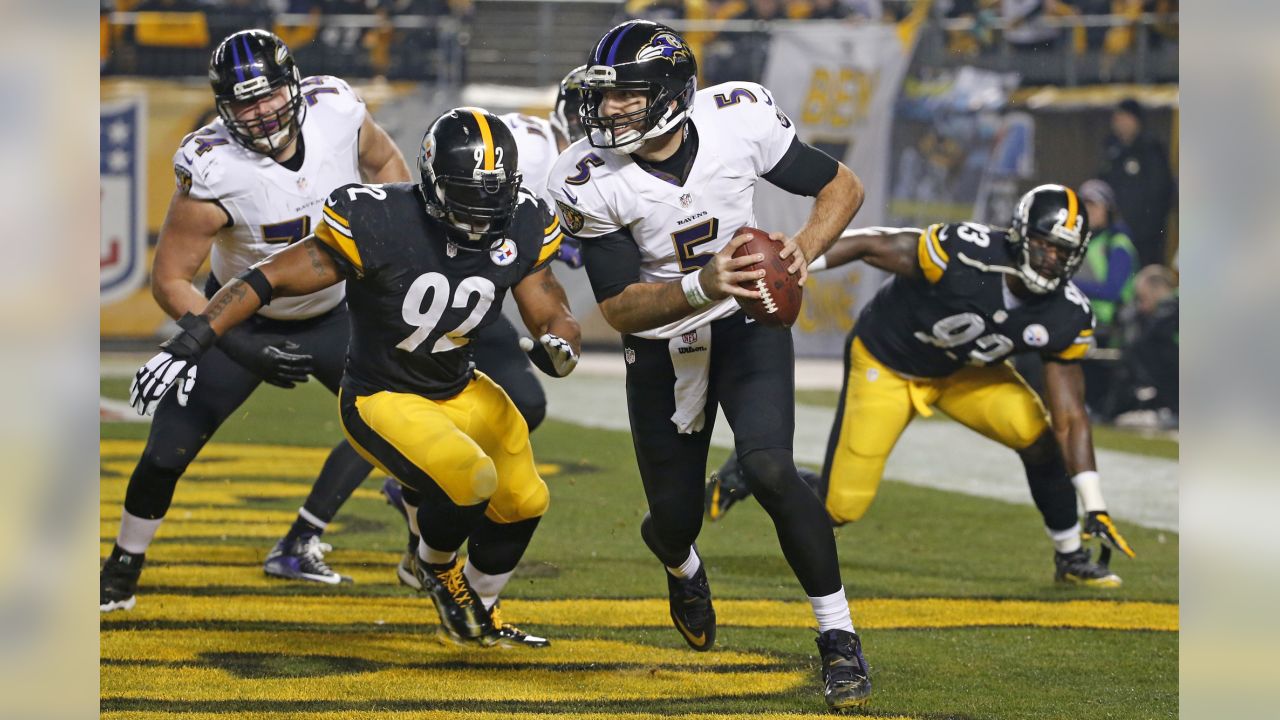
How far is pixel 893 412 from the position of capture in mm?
5469

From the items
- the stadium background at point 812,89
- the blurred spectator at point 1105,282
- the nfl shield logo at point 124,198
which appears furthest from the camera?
the nfl shield logo at point 124,198

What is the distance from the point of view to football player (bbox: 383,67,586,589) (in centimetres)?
504

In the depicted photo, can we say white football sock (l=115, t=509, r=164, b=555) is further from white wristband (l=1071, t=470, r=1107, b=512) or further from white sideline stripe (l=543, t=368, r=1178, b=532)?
white sideline stripe (l=543, t=368, r=1178, b=532)

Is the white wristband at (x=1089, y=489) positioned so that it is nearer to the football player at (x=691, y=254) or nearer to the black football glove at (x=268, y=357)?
the football player at (x=691, y=254)

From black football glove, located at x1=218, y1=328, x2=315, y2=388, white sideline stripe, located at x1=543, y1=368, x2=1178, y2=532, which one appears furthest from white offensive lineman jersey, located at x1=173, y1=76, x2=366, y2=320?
white sideline stripe, located at x1=543, y1=368, x2=1178, y2=532

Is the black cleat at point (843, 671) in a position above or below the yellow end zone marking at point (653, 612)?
above

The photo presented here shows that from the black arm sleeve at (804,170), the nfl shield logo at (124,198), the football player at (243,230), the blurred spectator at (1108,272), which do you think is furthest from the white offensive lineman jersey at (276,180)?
the nfl shield logo at (124,198)

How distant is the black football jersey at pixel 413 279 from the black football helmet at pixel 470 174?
0.08 meters

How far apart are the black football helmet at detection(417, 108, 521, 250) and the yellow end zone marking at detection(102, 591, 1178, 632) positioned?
4.76 ft

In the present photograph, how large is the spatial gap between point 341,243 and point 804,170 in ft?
3.85

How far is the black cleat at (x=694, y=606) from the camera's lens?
4.11 meters

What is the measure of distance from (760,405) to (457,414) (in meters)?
0.86

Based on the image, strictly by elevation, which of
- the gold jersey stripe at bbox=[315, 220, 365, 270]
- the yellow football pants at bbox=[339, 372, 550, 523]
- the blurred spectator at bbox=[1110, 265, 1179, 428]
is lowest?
the blurred spectator at bbox=[1110, 265, 1179, 428]
